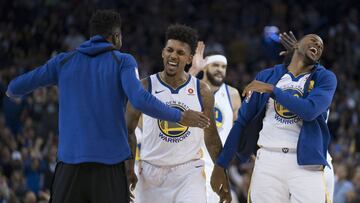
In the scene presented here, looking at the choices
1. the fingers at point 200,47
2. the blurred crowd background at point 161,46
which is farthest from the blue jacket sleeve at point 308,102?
the blurred crowd background at point 161,46

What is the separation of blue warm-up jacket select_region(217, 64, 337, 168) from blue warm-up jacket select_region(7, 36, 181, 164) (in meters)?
1.17

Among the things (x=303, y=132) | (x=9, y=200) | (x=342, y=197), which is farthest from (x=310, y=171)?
(x=342, y=197)

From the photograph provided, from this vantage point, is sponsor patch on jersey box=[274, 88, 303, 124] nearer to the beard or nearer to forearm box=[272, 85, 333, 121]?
forearm box=[272, 85, 333, 121]

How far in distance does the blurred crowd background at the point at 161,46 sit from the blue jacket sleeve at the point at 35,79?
7060 mm

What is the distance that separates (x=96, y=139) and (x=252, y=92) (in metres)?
1.80

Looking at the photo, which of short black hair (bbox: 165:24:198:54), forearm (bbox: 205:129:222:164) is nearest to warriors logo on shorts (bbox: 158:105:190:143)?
forearm (bbox: 205:129:222:164)

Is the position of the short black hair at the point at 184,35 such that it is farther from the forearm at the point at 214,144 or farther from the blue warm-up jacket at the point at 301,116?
the forearm at the point at 214,144

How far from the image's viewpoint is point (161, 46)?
20.5 meters

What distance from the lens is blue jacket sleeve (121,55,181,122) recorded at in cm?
616

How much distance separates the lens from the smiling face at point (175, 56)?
7.67m

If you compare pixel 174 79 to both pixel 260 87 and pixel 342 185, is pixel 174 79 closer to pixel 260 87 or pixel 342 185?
pixel 260 87

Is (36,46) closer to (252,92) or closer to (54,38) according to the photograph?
(54,38)

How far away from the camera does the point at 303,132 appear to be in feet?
23.1

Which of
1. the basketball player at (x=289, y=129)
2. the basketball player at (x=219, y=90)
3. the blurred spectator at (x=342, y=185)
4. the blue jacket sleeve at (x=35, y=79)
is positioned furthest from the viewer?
the blurred spectator at (x=342, y=185)
